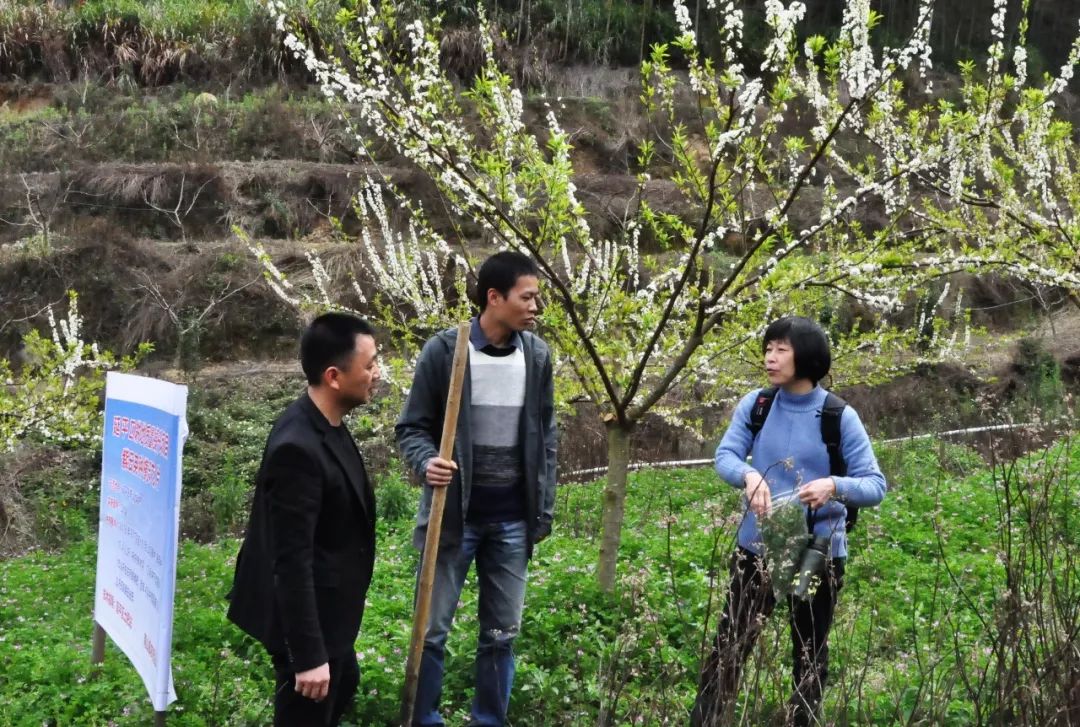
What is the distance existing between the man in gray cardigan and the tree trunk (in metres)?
1.48

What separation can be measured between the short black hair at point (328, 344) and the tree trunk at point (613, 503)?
99.8 inches

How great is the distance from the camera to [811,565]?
3107 mm

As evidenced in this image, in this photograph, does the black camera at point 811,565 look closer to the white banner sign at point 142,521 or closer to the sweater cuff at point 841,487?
Answer: the sweater cuff at point 841,487

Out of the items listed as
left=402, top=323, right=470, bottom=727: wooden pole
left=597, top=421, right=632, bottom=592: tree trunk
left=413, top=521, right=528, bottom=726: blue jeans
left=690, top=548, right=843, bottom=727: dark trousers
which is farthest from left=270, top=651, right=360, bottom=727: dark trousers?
left=597, top=421, right=632, bottom=592: tree trunk

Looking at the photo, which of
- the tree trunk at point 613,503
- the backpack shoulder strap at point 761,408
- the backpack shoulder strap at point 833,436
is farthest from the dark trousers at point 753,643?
the tree trunk at point 613,503

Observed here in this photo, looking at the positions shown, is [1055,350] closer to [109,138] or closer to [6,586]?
[6,586]

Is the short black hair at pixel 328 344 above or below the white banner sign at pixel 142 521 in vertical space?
above

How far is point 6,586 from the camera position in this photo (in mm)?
7938

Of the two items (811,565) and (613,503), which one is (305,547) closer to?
(811,565)

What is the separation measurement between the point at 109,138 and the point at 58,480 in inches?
547

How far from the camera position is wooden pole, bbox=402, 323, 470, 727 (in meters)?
3.32

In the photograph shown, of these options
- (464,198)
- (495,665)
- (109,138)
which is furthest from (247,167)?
(495,665)

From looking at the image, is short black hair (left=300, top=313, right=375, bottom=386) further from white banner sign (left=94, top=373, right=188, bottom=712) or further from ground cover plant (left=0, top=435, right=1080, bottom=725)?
ground cover plant (left=0, top=435, right=1080, bottom=725)

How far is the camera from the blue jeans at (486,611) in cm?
374
